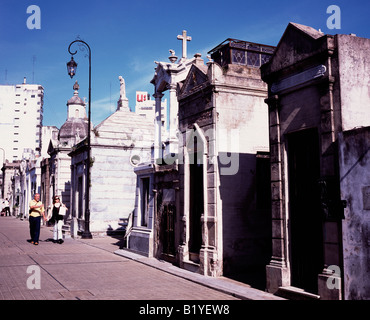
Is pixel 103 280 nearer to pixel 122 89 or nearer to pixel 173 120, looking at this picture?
pixel 173 120

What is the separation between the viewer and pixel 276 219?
8562mm

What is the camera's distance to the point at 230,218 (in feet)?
36.9

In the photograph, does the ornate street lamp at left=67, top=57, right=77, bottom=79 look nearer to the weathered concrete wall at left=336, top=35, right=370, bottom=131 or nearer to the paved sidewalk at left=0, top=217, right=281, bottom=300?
the paved sidewalk at left=0, top=217, right=281, bottom=300

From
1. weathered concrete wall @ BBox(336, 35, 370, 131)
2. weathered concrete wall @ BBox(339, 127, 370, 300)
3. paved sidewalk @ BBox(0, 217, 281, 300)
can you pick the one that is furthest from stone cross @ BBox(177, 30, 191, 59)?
weathered concrete wall @ BBox(339, 127, 370, 300)

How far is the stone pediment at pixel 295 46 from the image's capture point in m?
7.85

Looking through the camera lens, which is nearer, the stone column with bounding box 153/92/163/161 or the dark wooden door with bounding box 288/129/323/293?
the dark wooden door with bounding box 288/129/323/293

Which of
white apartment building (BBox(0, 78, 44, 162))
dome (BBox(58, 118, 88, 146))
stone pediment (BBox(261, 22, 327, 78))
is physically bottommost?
stone pediment (BBox(261, 22, 327, 78))

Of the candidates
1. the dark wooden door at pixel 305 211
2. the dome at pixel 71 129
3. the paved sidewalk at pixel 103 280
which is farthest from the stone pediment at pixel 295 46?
the dome at pixel 71 129

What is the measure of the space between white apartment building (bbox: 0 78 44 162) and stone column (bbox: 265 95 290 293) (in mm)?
95939

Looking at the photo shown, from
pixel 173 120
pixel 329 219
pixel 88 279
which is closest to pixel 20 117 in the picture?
pixel 173 120

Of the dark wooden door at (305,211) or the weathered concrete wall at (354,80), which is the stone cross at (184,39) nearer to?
the dark wooden door at (305,211)

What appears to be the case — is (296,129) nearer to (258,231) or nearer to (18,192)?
(258,231)

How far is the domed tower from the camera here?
33.5 m

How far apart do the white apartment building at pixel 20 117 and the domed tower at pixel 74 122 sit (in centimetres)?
6691
